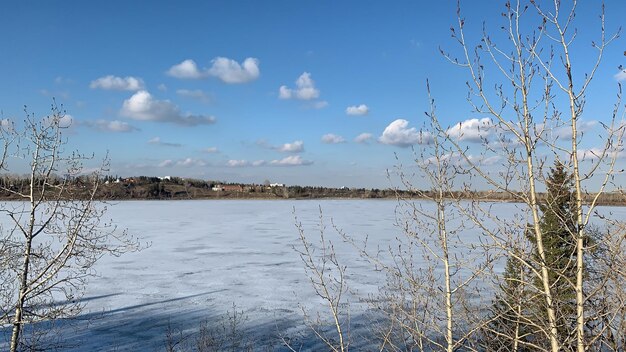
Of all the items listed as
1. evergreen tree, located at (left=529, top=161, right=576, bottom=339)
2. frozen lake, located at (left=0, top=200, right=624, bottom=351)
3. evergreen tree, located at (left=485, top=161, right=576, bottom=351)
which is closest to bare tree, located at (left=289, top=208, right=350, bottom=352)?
frozen lake, located at (left=0, top=200, right=624, bottom=351)

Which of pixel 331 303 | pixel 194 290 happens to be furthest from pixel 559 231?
pixel 194 290

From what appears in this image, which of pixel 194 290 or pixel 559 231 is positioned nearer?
pixel 559 231

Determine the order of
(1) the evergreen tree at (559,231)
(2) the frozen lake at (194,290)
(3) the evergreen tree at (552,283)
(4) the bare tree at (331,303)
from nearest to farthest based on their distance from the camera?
(1) the evergreen tree at (559,231)
(3) the evergreen tree at (552,283)
(4) the bare tree at (331,303)
(2) the frozen lake at (194,290)

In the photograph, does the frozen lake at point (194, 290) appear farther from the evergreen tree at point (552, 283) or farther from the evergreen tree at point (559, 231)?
the evergreen tree at point (559, 231)

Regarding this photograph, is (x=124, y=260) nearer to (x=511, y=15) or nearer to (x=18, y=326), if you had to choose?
(x=18, y=326)

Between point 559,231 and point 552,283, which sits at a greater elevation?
point 559,231

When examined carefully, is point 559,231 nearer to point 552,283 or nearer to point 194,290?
point 552,283

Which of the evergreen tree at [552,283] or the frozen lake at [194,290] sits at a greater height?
the evergreen tree at [552,283]

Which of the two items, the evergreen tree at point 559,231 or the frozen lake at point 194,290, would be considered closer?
the evergreen tree at point 559,231

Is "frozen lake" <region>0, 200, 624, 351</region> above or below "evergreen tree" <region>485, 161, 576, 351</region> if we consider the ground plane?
below

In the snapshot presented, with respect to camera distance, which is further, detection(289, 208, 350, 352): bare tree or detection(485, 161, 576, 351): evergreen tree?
detection(289, 208, 350, 352): bare tree

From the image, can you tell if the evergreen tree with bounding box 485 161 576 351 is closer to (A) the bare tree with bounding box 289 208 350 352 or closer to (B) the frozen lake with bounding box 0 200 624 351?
(A) the bare tree with bounding box 289 208 350 352

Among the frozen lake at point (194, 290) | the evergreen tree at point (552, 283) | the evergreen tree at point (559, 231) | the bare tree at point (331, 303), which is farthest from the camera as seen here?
the frozen lake at point (194, 290)

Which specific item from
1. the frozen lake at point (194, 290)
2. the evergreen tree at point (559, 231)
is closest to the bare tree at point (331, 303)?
the frozen lake at point (194, 290)
